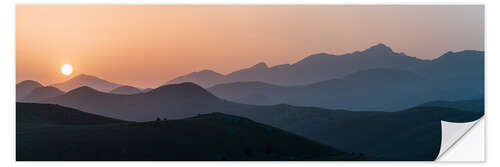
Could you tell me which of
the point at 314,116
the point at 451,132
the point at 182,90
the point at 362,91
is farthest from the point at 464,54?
the point at 182,90

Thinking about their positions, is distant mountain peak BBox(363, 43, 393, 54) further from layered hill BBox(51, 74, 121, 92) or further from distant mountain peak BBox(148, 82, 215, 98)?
layered hill BBox(51, 74, 121, 92)

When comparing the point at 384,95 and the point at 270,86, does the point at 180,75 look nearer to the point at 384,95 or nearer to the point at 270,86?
the point at 270,86

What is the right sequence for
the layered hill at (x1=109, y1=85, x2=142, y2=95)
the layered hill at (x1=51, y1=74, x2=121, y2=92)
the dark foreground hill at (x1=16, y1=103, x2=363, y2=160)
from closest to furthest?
the dark foreground hill at (x1=16, y1=103, x2=363, y2=160) < the layered hill at (x1=51, y1=74, x2=121, y2=92) < the layered hill at (x1=109, y1=85, x2=142, y2=95)

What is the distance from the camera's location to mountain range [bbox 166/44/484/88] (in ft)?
32.5

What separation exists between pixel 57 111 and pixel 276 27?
13.1 feet

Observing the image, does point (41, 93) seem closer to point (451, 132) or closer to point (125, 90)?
point (125, 90)

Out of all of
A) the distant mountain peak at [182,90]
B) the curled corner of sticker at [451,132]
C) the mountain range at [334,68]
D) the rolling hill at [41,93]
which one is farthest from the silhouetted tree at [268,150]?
the rolling hill at [41,93]

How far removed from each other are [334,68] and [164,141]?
3.12 m

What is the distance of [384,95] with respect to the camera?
10.1m

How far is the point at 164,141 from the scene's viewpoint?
10008 mm

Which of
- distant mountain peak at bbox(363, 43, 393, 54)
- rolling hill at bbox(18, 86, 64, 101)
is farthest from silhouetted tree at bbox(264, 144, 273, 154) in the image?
rolling hill at bbox(18, 86, 64, 101)

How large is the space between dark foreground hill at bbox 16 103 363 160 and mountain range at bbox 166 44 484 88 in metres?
0.69

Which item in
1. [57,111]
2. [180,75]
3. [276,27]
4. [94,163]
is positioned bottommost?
[94,163]
